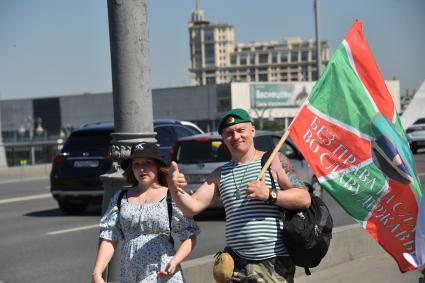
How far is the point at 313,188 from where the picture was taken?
51.2 feet

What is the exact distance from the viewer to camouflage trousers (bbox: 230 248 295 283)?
179 inches

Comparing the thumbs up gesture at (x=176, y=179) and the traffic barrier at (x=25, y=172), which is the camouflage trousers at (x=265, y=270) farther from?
the traffic barrier at (x=25, y=172)

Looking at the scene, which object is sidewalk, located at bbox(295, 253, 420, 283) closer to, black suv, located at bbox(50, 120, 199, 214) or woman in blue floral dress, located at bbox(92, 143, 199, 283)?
woman in blue floral dress, located at bbox(92, 143, 199, 283)

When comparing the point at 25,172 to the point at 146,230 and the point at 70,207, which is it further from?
the point at 146,230

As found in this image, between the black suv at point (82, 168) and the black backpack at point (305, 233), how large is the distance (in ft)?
35.4

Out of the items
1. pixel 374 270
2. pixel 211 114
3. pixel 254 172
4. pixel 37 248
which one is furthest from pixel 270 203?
pixel 211 114

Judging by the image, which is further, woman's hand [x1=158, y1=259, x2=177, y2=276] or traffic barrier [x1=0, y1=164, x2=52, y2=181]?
traffic barrier [x1=0, y1=164, x2=52, y2=181]

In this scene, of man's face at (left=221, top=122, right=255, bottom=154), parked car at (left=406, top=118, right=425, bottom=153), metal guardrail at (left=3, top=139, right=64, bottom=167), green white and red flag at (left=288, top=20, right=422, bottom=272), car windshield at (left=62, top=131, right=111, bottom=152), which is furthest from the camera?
parked car at (left=406, top=118, right=425, bottom=153)

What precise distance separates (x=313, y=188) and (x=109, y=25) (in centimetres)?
983

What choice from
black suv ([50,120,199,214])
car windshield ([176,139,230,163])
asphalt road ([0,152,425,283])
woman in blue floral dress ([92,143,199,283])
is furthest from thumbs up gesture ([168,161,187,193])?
black suv ([50,120,199,214])

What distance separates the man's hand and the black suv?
35.9 ft

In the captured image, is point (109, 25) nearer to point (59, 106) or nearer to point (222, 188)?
point (222, 188)

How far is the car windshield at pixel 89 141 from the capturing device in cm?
1576

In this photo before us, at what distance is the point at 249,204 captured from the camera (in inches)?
181
